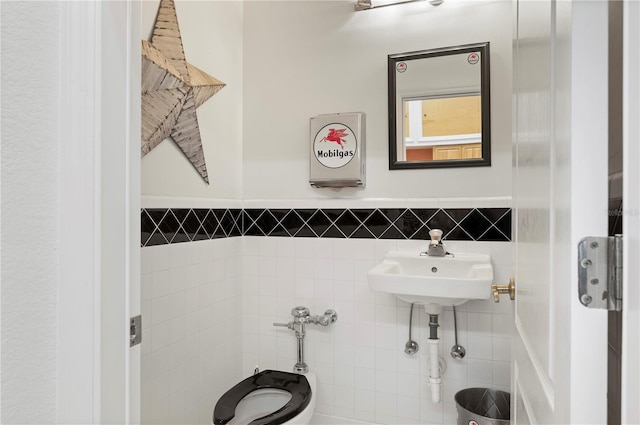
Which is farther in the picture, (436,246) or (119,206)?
(436,246)

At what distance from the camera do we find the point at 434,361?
191cm

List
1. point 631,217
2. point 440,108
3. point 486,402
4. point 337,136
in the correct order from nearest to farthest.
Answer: point 631,217 < point 486,402 < point 440,108 < point 337,136

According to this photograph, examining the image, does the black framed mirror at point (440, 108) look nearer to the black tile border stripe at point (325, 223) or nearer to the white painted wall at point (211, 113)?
the black tile border stripe at point (325, 223)

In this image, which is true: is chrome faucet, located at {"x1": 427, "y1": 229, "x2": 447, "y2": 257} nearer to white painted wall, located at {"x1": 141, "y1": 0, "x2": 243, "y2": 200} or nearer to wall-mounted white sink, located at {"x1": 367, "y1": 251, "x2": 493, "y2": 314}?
wall-mounted white sink, located at {"x1": 367, "y1": 251, "x2": 493, "y2": 314}

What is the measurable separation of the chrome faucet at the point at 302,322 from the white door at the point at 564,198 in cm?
132

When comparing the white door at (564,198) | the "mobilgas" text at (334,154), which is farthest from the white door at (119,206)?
the "mobilgas" text at (334,154)

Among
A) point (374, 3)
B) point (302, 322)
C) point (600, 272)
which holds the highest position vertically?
point (374, 3)

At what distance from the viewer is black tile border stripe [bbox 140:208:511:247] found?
71.8 inches

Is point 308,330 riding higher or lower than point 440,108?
lower

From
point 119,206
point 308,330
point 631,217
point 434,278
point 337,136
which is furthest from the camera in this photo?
point 308,330

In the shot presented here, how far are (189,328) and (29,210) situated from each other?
1.34 m

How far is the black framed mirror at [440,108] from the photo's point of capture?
1945 mm

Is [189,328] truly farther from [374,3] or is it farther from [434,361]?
[374,3]

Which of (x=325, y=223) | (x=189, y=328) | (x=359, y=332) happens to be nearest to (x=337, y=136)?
(x=325, y=223)
